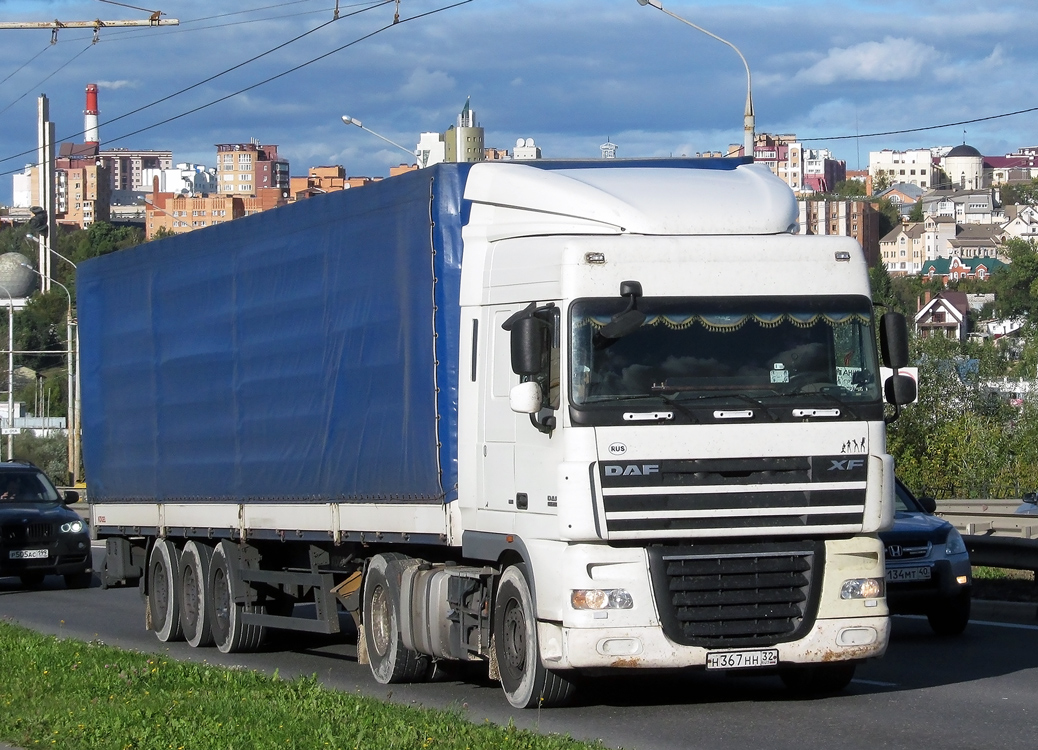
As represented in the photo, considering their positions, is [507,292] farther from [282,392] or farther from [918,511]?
[918,511]

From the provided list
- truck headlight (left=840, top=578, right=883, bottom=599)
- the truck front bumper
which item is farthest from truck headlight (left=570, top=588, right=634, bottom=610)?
truck headlight (left=840, top=578, right=883, bottom=599)

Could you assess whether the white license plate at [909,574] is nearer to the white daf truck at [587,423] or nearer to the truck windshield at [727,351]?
the white daf truck at [587,423]

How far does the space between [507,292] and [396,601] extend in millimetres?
2655

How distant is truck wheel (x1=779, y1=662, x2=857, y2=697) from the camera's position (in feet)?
34.5

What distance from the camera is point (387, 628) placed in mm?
11859

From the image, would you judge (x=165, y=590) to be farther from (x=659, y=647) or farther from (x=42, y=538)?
(x=659, y=647)

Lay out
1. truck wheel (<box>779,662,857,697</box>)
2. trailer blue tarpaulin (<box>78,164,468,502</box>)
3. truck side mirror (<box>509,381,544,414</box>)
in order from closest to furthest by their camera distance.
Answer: truck side mirror (<box>509,381,544,414</box>)
truck wheel (<box>779,662,857,697</box>)
trailer blue tarpaulin (<box>78,164,468,502</box>)

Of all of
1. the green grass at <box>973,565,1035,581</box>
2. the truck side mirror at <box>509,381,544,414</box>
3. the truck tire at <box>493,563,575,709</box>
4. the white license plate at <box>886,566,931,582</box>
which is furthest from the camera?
the green grass at <box>973,565,1035,581</box>

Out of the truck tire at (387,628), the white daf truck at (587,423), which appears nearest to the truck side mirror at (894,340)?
the white daf truck at (587,423)

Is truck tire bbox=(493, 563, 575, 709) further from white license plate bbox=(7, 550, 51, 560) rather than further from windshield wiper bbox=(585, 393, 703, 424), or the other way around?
white license plate bbox=(7, 550, 51, 560)

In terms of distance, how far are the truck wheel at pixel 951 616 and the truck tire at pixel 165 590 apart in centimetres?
698

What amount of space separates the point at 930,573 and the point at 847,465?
4.91 meters

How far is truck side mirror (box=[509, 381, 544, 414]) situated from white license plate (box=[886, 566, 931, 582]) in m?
5.68

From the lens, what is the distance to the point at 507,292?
10.2 metres
